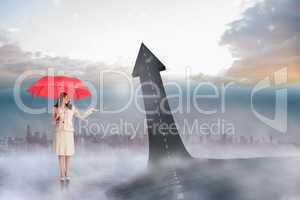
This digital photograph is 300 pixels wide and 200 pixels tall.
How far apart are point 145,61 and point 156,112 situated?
3.16 metres

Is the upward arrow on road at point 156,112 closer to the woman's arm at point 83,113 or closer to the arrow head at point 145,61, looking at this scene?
the arrow head at point 145,61

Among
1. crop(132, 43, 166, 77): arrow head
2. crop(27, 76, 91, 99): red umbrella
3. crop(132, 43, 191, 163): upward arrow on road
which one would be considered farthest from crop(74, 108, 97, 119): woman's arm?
crop(132, 43, 166, 77): arrow head

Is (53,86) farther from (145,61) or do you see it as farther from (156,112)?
(156,112)

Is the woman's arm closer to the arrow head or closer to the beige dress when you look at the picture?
the beige dress

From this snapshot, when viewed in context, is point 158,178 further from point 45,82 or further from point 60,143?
point 45,82

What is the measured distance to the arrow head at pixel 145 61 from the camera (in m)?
20.0

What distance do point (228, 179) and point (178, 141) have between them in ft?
15.2

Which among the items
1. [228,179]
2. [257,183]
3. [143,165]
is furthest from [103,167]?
[257,183]

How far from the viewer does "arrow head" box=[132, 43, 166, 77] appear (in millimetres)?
19955

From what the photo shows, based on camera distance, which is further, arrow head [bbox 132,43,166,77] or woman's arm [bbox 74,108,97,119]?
arrow head [bbox 132,43,166,77]

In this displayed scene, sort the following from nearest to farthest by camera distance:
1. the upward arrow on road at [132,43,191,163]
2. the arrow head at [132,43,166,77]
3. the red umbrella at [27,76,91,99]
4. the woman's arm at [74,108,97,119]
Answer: the red umbrella at [27,76,91,99], the woman's arm at [74,108,97,119], the upward arrow on road at [132,43,191,163], the arrow head at [132,43,166,77]

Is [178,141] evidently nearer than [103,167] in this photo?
Yes

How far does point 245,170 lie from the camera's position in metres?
15.7

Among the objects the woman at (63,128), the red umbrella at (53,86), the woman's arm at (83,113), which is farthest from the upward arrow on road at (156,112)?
the woman at (63,128)
